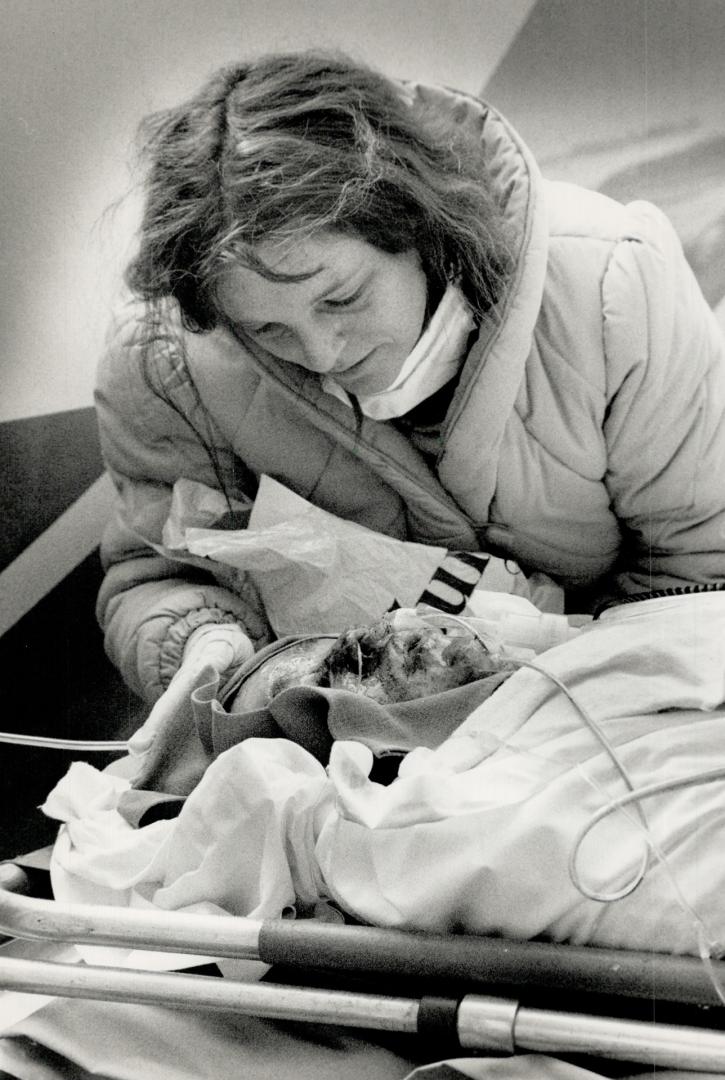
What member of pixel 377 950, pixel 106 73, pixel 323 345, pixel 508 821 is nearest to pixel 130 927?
pixel 377 950

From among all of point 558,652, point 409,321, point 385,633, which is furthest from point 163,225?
point 558,652

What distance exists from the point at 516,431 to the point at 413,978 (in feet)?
2.52

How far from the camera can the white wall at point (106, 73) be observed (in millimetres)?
1543

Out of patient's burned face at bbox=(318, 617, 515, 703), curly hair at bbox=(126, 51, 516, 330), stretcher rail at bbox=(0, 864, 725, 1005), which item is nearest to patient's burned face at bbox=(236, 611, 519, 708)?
patient's burned face at bbox=(318, 617, 515, 703)

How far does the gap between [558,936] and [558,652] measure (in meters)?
0.33

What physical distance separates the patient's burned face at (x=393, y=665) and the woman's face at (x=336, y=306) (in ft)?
1.06

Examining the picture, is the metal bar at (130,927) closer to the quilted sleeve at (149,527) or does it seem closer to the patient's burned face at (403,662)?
the patient's burned face at (403,662)

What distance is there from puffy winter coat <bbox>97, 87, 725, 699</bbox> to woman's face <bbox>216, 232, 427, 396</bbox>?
0.27 ft

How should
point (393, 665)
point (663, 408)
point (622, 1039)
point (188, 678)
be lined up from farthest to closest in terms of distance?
1. point (663, 408)
2. point (188, 678)
3. point (393, 665)
4. point (622, 1039)

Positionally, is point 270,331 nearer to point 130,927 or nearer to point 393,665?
point 393,665

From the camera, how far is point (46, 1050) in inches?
38.7

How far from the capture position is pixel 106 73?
158cm

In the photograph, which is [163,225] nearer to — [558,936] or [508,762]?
[508,762]

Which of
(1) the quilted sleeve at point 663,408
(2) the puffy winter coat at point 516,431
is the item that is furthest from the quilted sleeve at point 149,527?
(1) the quilted sleeve at point 663,408
